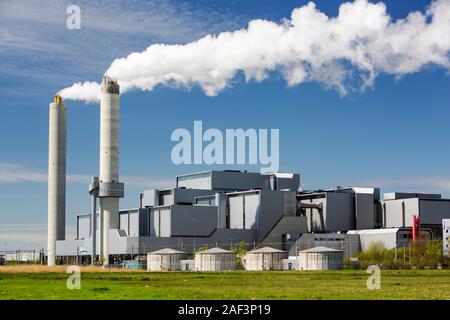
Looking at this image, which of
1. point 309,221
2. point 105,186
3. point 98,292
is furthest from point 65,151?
point 98,292

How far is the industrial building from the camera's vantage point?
5187 inches

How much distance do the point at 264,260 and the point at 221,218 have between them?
3296 centimetres

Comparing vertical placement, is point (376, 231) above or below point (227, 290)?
above

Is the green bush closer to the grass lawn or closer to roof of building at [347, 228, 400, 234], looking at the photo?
roof of building at [347, 228, 400, 234]

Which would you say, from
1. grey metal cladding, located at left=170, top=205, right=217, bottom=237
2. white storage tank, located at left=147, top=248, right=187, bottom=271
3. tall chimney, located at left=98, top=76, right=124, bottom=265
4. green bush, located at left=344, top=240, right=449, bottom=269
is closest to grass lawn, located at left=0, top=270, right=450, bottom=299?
green bush, located at left=344, top=240, right=449, bottom=269

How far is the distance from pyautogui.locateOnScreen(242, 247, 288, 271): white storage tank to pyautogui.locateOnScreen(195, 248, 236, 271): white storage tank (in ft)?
7.52

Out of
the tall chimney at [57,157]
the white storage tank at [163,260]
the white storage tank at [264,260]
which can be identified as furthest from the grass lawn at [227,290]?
the tall chimney at [57,157]

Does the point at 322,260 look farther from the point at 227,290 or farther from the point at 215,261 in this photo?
the point at 227,290

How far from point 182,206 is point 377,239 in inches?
1317

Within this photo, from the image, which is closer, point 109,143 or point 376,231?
point 109,143

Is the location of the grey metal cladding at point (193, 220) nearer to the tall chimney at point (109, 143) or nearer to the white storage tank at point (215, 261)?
the tall chimney at point (109, 143)

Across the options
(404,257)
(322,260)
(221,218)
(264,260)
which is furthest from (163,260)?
(404,257)

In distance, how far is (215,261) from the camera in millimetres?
112938

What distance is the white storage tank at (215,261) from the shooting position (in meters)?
112
